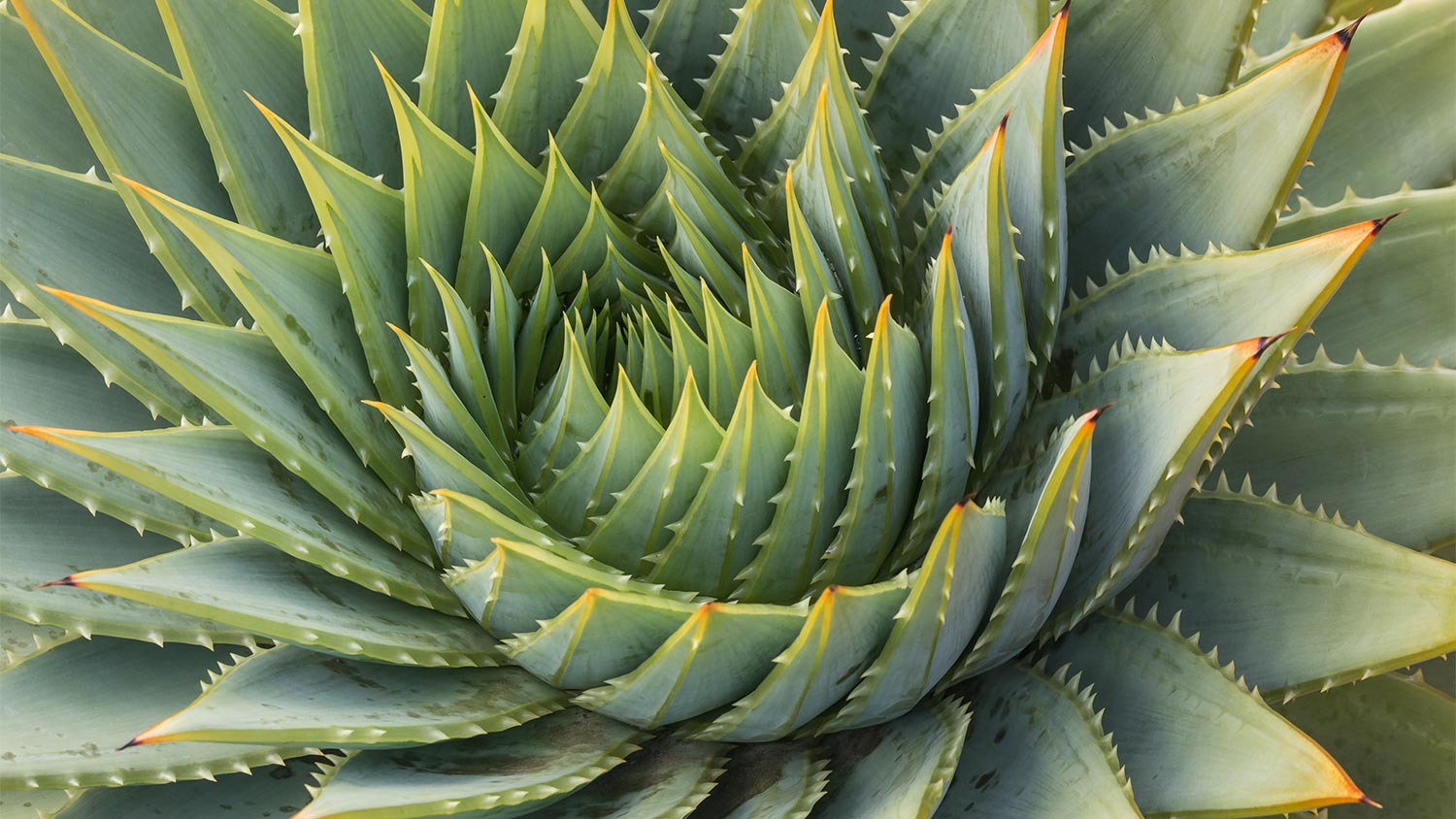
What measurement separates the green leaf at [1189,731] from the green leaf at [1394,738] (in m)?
0.37


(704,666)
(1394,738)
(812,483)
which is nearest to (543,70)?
(812,483)

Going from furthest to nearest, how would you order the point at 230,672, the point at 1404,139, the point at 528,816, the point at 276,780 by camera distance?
the point at 1404,139 < the point at 276,780 < the point at 528,816 < the point at 230,672

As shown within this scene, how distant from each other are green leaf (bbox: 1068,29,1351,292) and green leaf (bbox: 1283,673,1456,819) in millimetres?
564

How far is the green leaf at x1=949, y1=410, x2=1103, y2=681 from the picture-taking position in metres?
0.88

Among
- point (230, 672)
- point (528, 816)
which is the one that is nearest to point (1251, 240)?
point (528, 816)

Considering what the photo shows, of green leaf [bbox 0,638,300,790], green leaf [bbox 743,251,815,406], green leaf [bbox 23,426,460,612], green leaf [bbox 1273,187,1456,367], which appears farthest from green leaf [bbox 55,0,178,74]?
green leaf [bbox 1273,187,1456,367]

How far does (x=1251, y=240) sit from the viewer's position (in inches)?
42.9

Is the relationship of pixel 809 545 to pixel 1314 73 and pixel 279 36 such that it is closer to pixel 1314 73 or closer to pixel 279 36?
pixel 1314 73

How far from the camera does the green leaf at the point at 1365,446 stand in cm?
120

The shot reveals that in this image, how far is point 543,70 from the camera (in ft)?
4.04

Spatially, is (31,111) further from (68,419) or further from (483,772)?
(483,772)

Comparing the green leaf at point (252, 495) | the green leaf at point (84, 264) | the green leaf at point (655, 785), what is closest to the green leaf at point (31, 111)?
the green leaf at point (84, 264)

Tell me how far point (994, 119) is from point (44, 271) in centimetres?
95

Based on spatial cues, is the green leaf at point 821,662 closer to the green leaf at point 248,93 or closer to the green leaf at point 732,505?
the green leaf at point 732,505
